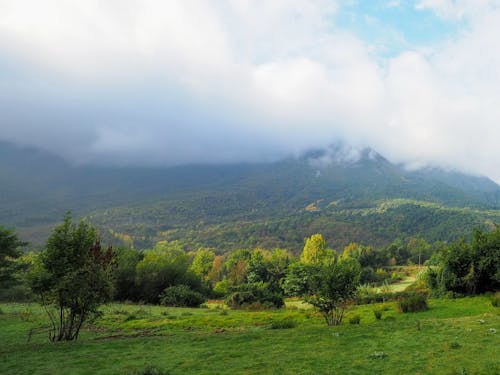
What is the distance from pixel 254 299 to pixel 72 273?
23.7 meters

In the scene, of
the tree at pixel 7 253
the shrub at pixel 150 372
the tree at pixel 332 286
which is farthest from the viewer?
the tree at pixel 7 253

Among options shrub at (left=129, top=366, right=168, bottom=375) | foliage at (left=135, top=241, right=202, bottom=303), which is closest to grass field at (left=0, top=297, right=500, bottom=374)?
shrub at (left=129, top=366, right=168, bottom=375)

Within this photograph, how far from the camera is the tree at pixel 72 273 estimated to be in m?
14.1

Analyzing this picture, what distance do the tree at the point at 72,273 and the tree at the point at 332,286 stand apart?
31.0ft

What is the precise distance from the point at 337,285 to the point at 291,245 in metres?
152

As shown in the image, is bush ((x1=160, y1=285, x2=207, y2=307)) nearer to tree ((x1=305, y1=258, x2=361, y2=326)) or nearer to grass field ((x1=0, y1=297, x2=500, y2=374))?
grass field ((x1=0, y1=297, x2=500, y2=374))

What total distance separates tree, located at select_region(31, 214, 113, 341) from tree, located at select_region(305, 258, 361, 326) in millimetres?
9447

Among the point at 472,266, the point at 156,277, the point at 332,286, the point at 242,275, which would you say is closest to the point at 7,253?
the point at 156,277

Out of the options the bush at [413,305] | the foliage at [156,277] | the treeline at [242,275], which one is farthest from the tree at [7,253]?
the bush at [413,305]

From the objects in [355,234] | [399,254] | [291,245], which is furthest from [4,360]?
[355,234]

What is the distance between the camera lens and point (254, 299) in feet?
115

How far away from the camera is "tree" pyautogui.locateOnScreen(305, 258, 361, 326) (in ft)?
52.6

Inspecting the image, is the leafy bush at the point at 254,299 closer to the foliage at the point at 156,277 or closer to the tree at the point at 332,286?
the foliage at the point at 156,277

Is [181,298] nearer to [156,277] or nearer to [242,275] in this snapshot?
[156,277]
